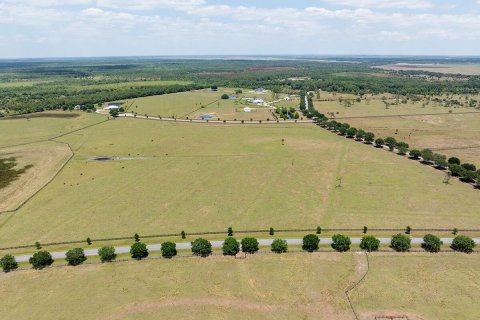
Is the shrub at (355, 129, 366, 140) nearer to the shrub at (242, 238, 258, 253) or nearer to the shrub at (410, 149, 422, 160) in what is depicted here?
the shrub at (410, 149, 422, 160)

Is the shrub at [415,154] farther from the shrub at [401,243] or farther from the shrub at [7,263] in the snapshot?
the shrub at [7,263]

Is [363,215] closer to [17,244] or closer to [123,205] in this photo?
[123,205]

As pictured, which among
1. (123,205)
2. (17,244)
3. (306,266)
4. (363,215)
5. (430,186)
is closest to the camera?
(306,266)

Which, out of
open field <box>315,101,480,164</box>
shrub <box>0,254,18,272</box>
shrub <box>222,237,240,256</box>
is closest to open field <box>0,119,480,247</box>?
shrub <box>0,254,18,272</box>

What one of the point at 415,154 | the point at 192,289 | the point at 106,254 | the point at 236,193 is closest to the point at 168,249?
the point at 192,289

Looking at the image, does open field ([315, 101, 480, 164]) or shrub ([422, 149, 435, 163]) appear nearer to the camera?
shrub ([422, 149, 435, 163])

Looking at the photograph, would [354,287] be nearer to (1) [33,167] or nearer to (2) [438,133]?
(1) [33,167]

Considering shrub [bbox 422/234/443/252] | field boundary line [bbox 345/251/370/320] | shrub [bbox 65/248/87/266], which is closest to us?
field boundary line [bbox 345/251/370/320]

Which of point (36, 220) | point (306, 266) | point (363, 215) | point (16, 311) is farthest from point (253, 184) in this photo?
point (16, 311)

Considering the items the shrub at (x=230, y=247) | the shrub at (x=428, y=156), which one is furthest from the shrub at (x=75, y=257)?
the shrub at (x=428, y=156)
